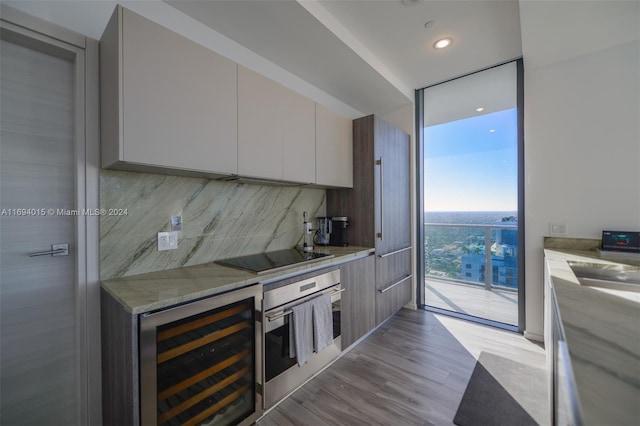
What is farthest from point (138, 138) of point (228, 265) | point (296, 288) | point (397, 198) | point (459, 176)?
point (459, 176)

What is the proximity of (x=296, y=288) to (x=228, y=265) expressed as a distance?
488 millimetres

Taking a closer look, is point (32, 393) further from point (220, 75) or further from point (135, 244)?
point (220, 75)

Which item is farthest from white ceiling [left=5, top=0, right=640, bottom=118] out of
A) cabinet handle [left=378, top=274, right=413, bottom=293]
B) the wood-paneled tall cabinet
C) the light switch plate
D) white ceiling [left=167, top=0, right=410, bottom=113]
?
cabinet handle [left=378, top=274, right=413, bottom=293]

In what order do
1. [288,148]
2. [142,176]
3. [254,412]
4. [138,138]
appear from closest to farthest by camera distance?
[138,138]
[254,412]
[142,176]
[288,148]

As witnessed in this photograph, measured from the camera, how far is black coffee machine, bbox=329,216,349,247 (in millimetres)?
2633

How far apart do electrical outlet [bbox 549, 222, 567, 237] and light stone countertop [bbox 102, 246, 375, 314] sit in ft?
7.17

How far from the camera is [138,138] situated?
4.11 ft

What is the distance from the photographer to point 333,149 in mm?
2436

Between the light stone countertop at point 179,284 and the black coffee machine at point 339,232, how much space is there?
0.84 meters

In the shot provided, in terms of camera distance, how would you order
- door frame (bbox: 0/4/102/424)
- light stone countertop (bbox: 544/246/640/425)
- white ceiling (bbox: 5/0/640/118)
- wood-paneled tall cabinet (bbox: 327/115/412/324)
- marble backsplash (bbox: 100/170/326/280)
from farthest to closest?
1. wood-paneled tall cabinet (bbox: 327/115/412/324)
2. white ceiling (bbox: 5/0/640/118)
3. marble backsplash (bbox: 100/170/326/280)
4. door frame (bbox: 0/4/102/424)
5. light stone countertop (bbox: 544/246/640/425)

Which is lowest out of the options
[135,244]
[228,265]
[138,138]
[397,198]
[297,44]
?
[228,265]

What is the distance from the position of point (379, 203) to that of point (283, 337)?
60.7 inches

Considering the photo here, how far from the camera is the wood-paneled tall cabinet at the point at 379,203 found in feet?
8.34

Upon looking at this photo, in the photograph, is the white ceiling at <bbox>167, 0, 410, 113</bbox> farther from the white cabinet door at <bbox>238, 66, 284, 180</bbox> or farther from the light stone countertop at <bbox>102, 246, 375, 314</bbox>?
the light stone countertop at <bbox>102, 246, 375, 314</bbox>
